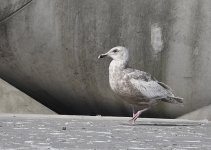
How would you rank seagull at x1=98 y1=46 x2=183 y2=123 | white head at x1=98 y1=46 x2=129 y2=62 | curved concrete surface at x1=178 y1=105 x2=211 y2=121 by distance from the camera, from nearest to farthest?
seagull at x1=98 y1=46 x2=183 y2=123, white head at x1=98 y1=46 x2=129 y2=62, curved concrete surface at x1=178 y1=105 x2=211 y2=121

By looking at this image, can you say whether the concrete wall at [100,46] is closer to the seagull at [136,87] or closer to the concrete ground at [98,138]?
the seagull at [136,87]

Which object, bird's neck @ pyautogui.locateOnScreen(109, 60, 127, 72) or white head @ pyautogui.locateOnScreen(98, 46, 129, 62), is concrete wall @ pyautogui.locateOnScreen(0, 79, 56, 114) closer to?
white head @ pyautogui.locateOnScreen(98, 46, 129, 62)

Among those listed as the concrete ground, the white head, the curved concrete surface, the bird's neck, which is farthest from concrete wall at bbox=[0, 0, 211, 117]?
the concrete ground

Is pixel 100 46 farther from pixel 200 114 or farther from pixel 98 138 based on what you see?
pixel 98 138

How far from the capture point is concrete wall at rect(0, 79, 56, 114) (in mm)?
7273

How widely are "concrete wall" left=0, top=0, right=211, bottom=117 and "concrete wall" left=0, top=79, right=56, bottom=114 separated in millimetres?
200

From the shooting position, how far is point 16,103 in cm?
731

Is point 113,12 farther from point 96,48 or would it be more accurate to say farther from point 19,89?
point 19,89

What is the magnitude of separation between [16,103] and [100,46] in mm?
1106

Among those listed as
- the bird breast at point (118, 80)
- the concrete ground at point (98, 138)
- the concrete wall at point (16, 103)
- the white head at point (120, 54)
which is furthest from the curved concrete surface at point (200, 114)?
the concrete ground at point (98, 138)

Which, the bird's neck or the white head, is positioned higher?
the white head

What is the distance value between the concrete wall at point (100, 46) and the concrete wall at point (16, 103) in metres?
0.20

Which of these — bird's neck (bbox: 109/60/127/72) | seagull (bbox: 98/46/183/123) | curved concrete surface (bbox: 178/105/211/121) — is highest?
bird's neck (bbox: 109/60/127/72)

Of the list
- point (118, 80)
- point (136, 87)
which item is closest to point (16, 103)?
point (118, 80)
